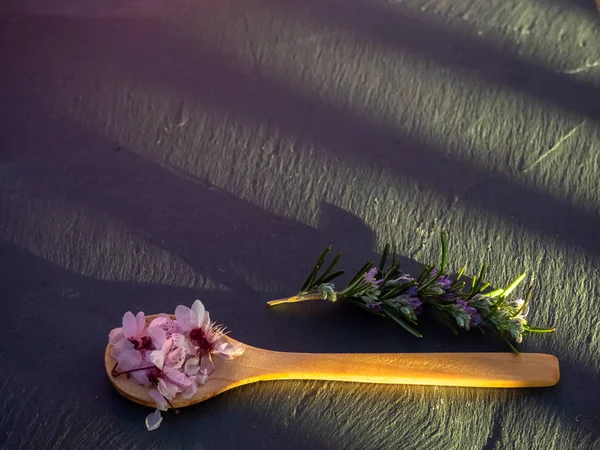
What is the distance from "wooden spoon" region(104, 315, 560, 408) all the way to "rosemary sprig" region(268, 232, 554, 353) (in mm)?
37

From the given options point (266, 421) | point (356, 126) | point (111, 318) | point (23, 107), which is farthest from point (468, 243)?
point (23, 107)

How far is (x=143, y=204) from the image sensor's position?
1.12 meters

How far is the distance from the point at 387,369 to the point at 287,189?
30 cm

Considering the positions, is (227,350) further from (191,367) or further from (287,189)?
(287,189)

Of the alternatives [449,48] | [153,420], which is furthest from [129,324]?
[449,48]

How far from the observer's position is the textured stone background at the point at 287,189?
3.25 ft

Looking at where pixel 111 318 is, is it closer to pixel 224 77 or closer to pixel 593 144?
pixel 224 77

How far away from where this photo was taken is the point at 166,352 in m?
0.96

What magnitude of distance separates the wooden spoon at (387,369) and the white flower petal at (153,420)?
7 centimetres

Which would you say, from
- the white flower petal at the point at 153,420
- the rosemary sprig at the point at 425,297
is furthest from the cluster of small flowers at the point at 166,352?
the rosemary sprig at the point at 425,297

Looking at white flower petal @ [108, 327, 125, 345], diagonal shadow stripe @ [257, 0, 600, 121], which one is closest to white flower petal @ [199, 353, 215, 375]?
white flower petal @ [108, 327, 125, 345]

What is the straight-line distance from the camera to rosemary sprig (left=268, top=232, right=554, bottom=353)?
1028 mm

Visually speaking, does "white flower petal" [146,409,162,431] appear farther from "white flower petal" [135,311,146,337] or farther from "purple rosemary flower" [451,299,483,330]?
"purple rosemary flower" [451,299,483,330]

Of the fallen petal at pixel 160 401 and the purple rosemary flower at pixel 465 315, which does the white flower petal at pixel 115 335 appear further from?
the purple rosemary flower at pixel 465 315
